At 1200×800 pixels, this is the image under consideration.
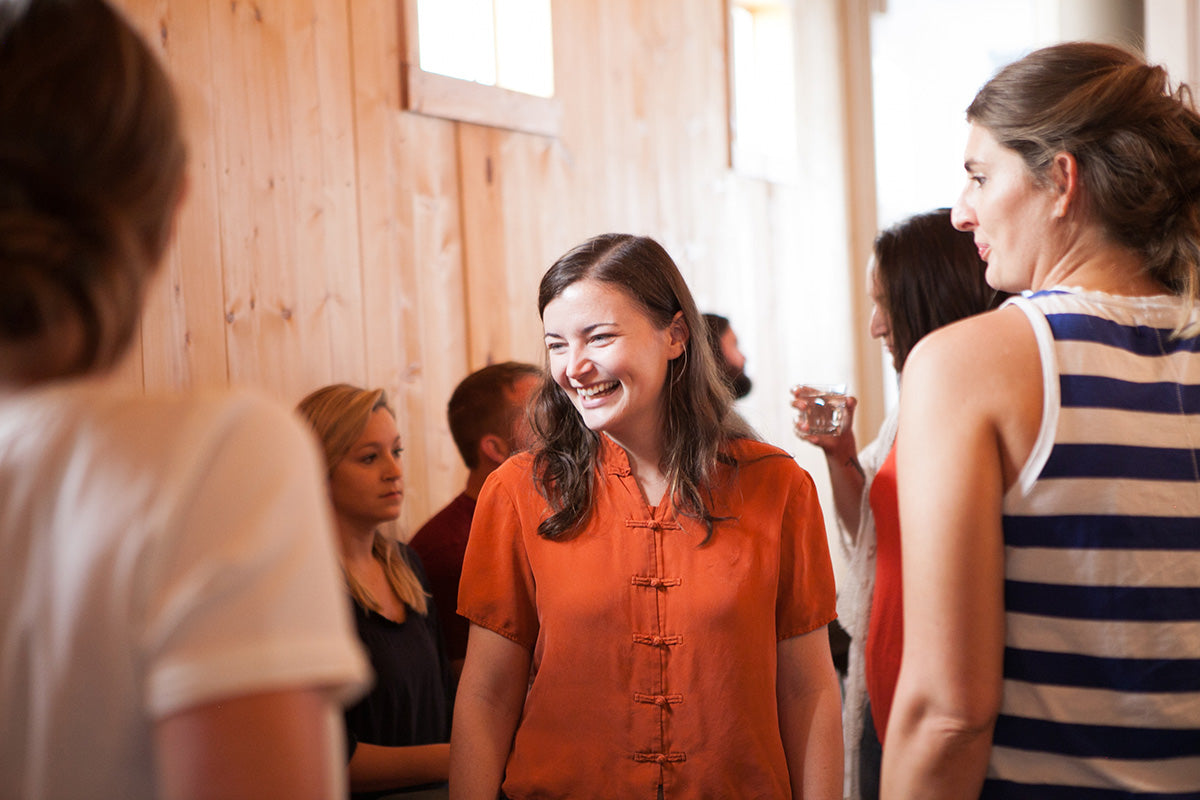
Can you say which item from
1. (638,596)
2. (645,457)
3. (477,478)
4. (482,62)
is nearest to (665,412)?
(645,457)


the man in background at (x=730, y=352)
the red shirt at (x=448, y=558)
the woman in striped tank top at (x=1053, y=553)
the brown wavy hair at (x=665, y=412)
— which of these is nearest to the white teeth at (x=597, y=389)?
the brown wavy hair at (x=665, y=412)

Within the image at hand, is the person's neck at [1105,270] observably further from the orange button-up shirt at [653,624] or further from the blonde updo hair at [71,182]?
the blonde updo hair at [71,182]

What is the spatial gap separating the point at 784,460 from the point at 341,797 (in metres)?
1.22

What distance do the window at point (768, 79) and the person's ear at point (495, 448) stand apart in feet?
8.79

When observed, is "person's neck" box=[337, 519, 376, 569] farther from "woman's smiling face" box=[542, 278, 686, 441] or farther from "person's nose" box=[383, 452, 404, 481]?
"woman's smiling face" box=[542, 278, 686, 441]

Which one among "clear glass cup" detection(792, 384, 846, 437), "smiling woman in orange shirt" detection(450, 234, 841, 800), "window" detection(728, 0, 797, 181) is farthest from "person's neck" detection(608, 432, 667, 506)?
"window" detection(728, 0, 797, 181)

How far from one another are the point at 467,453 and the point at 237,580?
8.09ft

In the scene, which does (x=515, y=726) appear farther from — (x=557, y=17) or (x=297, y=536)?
(x=557, y=17)

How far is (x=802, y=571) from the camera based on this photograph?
5.57ft

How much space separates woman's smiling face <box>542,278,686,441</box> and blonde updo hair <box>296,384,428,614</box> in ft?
2.80

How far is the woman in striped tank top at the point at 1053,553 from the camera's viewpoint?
3.49 ft

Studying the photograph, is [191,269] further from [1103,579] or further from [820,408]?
[1103,579]

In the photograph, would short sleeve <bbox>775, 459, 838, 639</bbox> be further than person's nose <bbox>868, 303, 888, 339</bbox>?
No

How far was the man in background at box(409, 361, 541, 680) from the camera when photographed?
2730 millimetres
